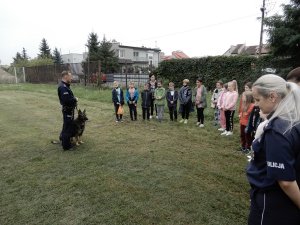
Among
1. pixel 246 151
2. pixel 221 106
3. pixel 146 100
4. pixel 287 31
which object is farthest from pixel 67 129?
pixel 287 31

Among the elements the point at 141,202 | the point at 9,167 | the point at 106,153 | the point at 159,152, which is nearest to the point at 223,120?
the point at 159,152

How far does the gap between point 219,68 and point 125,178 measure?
15.9 m

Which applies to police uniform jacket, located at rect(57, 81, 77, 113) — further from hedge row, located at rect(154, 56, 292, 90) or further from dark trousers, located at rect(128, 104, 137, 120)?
hedge row, located at rect(154, 56, 292, 90)

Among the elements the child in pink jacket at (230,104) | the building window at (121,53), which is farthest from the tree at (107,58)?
the child in pink jacket at (230,104)

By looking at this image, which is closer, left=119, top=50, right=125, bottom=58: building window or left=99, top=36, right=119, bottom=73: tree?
left=99, top=36, right=119, bottom=73: tree

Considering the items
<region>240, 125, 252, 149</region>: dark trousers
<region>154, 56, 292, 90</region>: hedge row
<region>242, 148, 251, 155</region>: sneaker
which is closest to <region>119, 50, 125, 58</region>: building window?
<region>154, 56, 292, 90</region>: hedge row

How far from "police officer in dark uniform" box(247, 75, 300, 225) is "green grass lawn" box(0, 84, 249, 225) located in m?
2.00

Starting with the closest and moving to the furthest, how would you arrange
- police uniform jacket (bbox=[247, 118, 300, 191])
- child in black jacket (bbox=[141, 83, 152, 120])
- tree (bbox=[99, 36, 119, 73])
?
police uniform jacket (bbox=[247, 118, 300, 191]) < child in black jacket (bbox=[141, 83, 152, 120]) < tree (bbox=[99, 36, 119, 73])

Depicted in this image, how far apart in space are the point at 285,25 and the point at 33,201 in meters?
13.2

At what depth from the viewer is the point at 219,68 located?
1947 centimetres

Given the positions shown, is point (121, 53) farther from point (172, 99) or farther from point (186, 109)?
point (186, 109)

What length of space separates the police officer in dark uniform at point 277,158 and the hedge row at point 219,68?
1329 cm

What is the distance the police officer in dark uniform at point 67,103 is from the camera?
6582 millimetres

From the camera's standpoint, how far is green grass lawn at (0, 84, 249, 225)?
3910 mm
